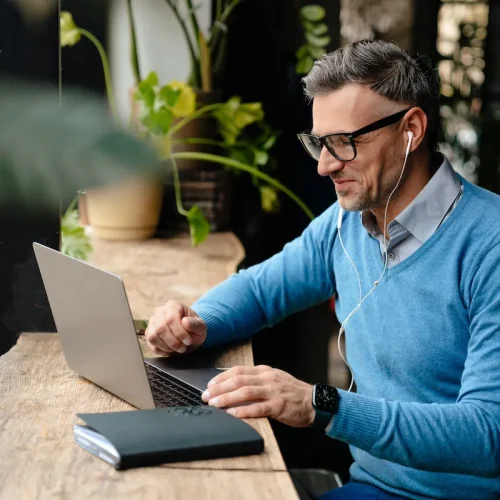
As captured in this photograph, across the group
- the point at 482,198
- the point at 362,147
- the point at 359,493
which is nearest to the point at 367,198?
the point at 362,147

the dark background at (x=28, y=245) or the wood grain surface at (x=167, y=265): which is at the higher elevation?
the dark background at (x=28, y=245)

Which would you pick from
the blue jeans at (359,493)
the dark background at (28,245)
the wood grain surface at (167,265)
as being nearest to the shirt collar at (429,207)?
the blue jeans at (359,493)

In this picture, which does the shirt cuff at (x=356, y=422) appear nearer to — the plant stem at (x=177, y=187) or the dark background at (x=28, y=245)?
the dark background at (x=28, y=245)

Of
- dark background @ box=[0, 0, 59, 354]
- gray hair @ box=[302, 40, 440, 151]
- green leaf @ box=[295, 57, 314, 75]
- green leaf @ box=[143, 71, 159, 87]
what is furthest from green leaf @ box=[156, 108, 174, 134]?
gray hair @ box=[302, 40, 440, 151]

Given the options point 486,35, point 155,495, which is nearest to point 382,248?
point 155,495

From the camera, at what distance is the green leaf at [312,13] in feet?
9.80

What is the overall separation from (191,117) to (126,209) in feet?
1.29

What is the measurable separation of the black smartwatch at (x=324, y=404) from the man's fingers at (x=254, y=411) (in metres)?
0.07

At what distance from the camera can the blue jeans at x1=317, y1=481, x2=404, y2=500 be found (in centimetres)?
171

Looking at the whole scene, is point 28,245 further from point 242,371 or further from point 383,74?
point 383,74

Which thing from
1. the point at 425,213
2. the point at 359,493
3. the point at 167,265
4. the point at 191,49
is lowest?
the point at 359,493

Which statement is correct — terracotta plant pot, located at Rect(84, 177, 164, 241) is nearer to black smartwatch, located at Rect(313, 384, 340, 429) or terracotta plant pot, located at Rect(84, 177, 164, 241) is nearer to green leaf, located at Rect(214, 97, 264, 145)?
green leaf, located at Rect(214, 97, 264, 145)

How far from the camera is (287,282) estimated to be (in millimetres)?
1950

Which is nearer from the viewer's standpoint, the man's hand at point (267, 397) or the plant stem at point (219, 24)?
the man's hand at point (267, 397)
